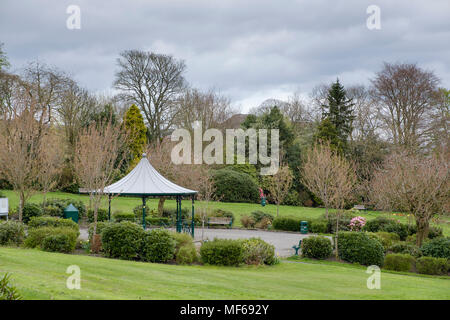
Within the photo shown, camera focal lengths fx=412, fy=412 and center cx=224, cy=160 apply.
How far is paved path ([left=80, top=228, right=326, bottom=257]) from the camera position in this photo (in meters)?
17.5

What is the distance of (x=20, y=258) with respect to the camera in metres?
10.0

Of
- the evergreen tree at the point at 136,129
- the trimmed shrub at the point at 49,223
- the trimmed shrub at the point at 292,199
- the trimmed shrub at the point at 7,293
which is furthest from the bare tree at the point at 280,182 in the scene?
the trimmed shrub at the point at 7,293

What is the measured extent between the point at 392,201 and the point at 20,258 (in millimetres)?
12876

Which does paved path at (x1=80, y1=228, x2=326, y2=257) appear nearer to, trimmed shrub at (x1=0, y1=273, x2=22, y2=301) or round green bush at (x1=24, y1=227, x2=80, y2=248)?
round green bush at (x1=24, y1=227, x2=80, y2=248)

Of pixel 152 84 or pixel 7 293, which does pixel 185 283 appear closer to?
pixel 7 293

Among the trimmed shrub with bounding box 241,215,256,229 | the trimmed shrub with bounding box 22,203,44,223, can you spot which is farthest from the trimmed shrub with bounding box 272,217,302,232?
the trimmed shrub with bounding box 22,203,44,223

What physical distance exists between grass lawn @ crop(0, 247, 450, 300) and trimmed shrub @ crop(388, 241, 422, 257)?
250cm

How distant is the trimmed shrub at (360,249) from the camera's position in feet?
46.2

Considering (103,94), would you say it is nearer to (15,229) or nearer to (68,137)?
(68,137)

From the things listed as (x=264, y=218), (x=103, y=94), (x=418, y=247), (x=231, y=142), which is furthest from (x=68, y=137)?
(x=418, y=247)

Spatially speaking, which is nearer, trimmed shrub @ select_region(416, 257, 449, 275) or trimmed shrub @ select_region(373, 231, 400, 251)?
trimmed shrub @ select_region(416, 257, 449, 275)

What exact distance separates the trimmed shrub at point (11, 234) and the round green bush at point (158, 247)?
14.5ft

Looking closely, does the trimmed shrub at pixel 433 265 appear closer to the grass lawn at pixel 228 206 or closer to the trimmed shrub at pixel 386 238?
the trimmed shrub at pixel 386 238

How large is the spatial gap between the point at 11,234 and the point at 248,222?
511 inches
